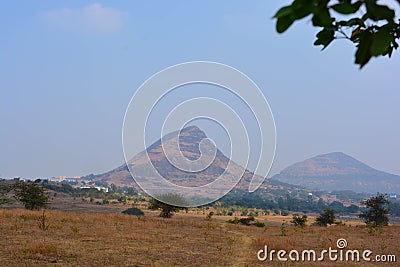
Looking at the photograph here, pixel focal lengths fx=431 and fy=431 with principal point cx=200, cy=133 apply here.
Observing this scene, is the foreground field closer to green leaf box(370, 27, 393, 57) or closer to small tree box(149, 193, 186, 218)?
green leaf box(370, 27, 393, 57)

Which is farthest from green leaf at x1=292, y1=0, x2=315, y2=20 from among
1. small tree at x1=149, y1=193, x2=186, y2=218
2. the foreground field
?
small tree at x1=149, y1=193, x2=186, y2=218

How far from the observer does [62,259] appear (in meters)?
10.9

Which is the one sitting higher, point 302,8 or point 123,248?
point 302,8

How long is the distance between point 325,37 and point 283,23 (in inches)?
26.9

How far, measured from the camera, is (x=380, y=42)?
151 cm

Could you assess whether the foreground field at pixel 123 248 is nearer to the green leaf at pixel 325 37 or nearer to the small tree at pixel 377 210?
the green leaf at pixel 325 37

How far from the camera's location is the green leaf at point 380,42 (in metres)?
1.46

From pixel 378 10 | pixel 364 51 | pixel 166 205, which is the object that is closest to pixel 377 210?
pixel 166 205

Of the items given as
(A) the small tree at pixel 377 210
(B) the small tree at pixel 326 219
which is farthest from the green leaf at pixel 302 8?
(A) the small tree at pixel 377 210

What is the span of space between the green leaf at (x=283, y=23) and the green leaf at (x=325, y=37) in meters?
0.59

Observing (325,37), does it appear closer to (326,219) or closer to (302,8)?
(302,8)

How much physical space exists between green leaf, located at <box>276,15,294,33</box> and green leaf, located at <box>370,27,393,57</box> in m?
0.31

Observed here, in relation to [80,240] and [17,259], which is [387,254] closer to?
[80,240]

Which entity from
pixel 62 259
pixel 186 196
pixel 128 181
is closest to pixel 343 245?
pixel 62 259
